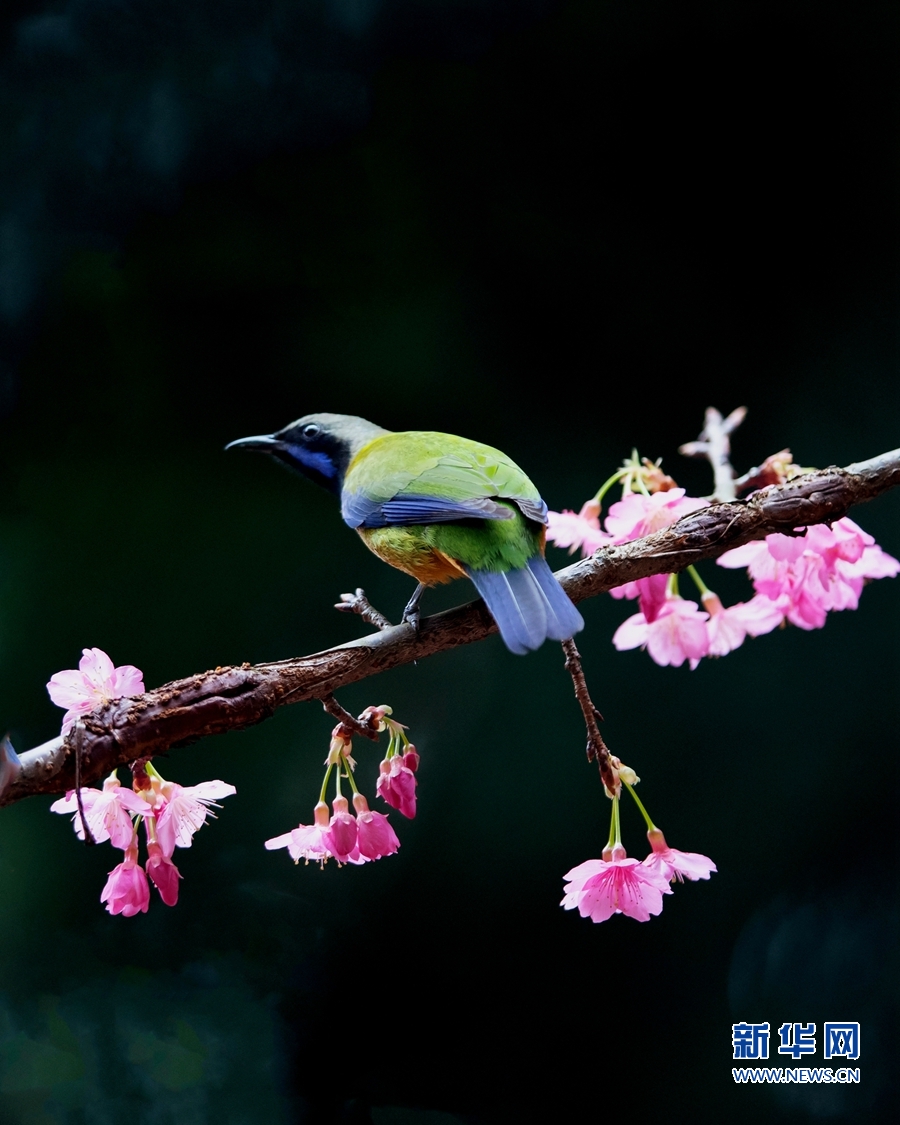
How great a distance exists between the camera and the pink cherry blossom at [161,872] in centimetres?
109

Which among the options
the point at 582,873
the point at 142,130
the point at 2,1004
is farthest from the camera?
the point at 142,130

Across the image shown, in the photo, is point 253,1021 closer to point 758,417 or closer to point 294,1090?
point 294,1090

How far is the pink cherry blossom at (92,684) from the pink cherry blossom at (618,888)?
551 millimetres

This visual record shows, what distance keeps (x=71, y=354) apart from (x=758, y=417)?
157 cm

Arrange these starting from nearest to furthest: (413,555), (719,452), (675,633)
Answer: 1. (413,555)
2. (675,633)
3. (719,452)

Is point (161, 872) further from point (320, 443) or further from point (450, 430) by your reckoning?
point (450, 430)

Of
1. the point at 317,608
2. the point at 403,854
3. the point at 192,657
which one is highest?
the point at 317,608

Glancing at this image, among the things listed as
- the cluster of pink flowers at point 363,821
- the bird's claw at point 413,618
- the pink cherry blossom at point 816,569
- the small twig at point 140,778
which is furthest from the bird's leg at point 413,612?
the pink cherry blossom at point 816,569

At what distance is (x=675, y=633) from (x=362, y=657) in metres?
0.53

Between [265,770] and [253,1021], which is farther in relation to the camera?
[265,770]

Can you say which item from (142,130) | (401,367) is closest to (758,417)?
(401,367)

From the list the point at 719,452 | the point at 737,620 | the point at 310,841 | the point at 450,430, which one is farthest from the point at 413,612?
the point at 450,430

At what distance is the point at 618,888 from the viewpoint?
3.72 feet

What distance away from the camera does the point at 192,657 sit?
2039mm
